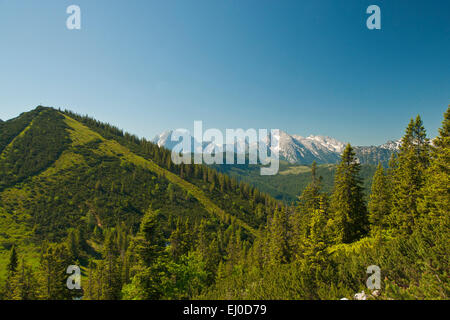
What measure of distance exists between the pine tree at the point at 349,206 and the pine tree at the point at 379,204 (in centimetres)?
122

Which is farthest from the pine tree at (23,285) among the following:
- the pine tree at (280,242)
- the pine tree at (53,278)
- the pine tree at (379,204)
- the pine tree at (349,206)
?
the pine tree at (379,204)

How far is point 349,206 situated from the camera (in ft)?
87.7

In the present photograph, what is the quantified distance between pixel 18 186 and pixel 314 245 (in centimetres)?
16759

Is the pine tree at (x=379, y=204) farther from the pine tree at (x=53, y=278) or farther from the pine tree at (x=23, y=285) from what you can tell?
the pine tree at (x=23, y=285)

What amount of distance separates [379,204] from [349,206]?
3993 mm

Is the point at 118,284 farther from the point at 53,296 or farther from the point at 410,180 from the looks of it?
the point at 410,180

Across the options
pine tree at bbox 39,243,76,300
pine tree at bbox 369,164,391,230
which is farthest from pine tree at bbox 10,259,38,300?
pine tree at bbox 369,164,391,230

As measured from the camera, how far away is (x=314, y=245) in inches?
671

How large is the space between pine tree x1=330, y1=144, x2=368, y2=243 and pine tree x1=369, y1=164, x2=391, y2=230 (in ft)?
4.00

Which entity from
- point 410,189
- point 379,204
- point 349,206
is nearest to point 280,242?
point 349,206

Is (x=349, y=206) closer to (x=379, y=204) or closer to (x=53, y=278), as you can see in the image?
(x=379, y=204)

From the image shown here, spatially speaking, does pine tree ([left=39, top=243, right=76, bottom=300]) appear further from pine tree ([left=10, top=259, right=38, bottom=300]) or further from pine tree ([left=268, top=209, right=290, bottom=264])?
pine tree ([left=268, top=209, right=290, bottom=264])

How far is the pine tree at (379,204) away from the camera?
25.6 metres
